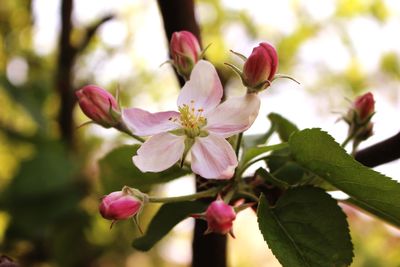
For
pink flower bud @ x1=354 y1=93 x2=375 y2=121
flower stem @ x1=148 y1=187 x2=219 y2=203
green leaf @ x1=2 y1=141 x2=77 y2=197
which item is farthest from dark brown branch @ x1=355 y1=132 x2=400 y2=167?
green leaf @ x1=2 y1=141 x2=77 y2=197

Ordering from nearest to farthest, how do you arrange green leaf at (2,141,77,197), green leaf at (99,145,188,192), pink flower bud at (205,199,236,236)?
pink flower bud at (205,199,236,236) → green leaf at (99,145,188,192) → green leaf at (2,141,77,197)

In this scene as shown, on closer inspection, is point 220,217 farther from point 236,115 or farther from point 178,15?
point 178,15

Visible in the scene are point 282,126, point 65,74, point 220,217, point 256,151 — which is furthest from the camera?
point 65,74

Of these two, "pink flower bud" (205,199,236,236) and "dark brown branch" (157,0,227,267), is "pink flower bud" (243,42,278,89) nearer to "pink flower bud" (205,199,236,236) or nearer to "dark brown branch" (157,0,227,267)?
"pink flower bud" (205,199,236,236)

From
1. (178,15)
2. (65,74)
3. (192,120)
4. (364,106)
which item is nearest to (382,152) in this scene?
(364,106)

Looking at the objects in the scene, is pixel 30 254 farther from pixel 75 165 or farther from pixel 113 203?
pixel 113 203

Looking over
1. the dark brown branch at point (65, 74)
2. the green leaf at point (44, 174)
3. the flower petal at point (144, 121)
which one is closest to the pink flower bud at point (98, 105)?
the flower petal at point (144, 121)

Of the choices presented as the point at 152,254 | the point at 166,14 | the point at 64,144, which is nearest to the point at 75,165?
the point at 64,144

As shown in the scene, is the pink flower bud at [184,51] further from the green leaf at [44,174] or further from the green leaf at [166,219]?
the green leaf at [44,174]
